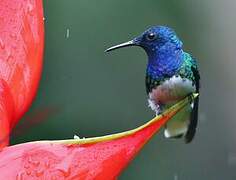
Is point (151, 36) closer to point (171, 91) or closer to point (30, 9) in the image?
point (171, 91)

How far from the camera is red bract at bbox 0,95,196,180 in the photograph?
2.72 ft

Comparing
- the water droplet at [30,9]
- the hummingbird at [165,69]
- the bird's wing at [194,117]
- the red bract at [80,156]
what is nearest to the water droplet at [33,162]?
the red bract at [80,156]

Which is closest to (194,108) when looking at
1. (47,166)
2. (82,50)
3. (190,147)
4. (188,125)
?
(188,125)

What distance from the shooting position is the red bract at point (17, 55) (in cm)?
85

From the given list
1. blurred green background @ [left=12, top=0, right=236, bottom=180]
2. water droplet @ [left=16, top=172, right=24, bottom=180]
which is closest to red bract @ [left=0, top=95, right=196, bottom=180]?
water droplet @ [left=16, top=172, right=24, bottom=180]

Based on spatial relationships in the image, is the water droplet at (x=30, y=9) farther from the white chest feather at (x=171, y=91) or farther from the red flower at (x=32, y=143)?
the white chest feather at (x=171, y=91)

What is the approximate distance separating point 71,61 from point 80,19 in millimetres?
100

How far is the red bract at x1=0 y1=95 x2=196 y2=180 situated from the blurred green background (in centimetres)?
57

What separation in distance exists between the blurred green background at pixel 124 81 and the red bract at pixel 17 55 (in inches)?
21.6

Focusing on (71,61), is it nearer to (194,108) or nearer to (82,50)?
(82,50)

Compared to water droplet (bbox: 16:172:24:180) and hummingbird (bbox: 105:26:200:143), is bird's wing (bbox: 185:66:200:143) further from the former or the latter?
water droplet (bbox: 16:172:24:180)

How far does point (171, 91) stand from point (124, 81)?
1.27ft

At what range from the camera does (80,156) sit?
0.85m

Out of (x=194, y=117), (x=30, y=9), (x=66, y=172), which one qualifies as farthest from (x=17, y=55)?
(x=194, y=117)
